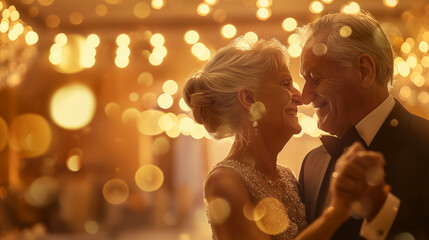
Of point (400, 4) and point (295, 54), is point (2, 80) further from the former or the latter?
point (400, 4)

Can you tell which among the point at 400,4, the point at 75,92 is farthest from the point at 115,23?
the point at 400,4

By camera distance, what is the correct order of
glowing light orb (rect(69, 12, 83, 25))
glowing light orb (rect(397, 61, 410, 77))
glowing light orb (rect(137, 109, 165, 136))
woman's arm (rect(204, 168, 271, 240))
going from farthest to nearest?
glowing light orb (rect(137, 109, 165, 136)), glowing light orb (rect(69, 12, 83, 25)), glowing light orb (rect(397, 61, 410, 77)), woman's arm (rect(204, 168, 271, 240))

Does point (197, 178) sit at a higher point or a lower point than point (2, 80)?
lower

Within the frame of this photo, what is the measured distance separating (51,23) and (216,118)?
5646 mm

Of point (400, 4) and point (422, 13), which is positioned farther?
point (400, 4)

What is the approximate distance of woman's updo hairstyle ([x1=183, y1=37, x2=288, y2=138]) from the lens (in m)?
2.20


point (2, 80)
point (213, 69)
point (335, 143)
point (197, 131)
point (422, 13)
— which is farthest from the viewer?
point (197, 131)

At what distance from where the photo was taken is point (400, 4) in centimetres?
669

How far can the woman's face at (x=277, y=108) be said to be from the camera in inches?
85.2

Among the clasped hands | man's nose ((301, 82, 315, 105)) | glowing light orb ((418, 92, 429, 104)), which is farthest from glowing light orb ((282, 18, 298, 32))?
the clasped hands

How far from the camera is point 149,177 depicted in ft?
30.9

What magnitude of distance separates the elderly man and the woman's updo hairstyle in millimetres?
181

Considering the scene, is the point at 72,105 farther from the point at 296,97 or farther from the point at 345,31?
the point at 345,31

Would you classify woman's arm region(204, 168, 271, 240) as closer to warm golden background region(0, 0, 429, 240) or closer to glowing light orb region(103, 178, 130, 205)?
warm golden background region(0, 0, 429, 240)
